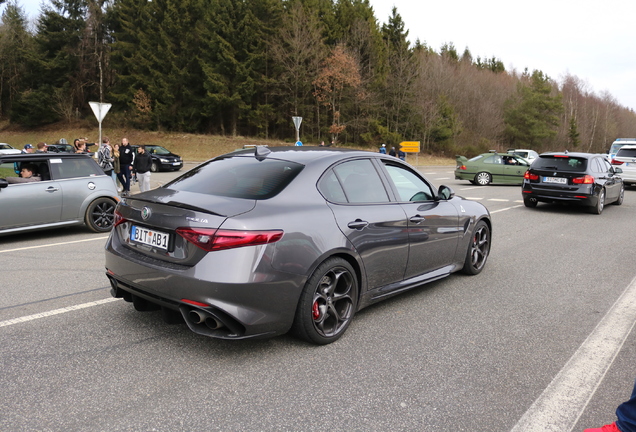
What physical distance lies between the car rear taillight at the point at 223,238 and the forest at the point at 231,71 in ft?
144

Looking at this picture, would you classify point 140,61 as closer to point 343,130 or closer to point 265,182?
point 343,130

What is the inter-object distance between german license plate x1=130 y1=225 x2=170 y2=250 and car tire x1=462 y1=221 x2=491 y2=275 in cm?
356

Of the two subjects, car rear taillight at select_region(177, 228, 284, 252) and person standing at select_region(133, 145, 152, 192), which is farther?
person standing at select_region(133, 145, 152, 192)

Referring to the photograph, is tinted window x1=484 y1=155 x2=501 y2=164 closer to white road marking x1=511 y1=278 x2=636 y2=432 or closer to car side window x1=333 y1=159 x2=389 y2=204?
white road marking x1=511 y1=278 x2=636 y2=432

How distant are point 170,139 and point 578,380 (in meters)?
48.3

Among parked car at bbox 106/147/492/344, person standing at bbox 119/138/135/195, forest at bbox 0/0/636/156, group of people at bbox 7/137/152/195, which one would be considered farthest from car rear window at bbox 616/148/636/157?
forest at bbox 0/0/636/156

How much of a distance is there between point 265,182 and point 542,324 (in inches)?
106

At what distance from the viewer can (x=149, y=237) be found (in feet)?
12.0

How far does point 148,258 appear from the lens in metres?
3.64

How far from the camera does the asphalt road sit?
2803 millimetres

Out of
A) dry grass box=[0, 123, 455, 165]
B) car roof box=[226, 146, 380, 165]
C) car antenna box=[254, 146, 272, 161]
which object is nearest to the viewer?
car roof box=[226, 146, 380, 165]

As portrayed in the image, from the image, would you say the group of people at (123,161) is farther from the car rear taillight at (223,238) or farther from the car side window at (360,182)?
the car rear taillight at (223,238)

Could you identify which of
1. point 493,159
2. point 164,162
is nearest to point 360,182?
point 493,159

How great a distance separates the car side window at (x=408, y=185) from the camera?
473cm
